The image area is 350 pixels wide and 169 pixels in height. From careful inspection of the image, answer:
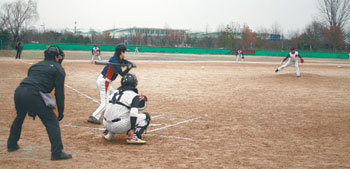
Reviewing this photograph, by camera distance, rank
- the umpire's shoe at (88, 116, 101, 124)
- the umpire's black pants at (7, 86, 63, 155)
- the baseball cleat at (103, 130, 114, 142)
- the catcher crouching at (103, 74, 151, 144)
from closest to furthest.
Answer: the umpire's black pants at (7, 86, 63, 155)
the catcher crouching at (103, 74, 151, 144)
the baseball cleat at (103, 130, 114, 142)
the umpire's shoe at (88, 116, 101, 124)

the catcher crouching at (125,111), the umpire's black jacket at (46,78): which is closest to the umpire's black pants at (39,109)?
the umpire's black jacket at (46,78)

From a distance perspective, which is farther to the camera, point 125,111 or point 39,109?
point 125,111

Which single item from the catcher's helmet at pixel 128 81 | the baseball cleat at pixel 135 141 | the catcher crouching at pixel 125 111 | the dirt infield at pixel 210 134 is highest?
the catcher's helmet at pixel 128 81

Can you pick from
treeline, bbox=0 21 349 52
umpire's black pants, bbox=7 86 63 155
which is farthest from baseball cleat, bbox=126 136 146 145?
treeline, bbox=0 21 349 52

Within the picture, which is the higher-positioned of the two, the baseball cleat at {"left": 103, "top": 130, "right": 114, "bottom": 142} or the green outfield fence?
the green outfield fence

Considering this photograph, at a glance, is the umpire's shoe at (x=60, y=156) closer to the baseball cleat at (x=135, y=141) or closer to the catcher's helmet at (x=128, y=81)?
the baseball cleat at (x=135, y=141)

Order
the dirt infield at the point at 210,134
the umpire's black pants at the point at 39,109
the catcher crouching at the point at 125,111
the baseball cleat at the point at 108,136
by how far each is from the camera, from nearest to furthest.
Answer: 1. the umpire's black pants at the point at 39,109
2. the dirt infield at the point at 210,134
3. the catcher crouching at the point at 125,111
4. the baseball cleat at the point at 108,136

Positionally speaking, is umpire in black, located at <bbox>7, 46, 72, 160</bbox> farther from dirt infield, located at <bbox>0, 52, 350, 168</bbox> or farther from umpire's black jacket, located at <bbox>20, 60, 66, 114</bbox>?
dirt infield, located at <bbox>0, 52, 350, 168</bbox>

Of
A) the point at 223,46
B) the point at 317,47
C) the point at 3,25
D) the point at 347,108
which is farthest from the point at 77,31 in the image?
the point at 347,108

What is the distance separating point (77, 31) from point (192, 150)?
314ft

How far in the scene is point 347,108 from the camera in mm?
11297


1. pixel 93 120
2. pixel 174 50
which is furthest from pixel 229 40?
pixel 93 120

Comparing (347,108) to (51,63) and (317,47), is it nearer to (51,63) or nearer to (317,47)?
(51,63)

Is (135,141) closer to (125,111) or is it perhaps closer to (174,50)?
(125,111)
